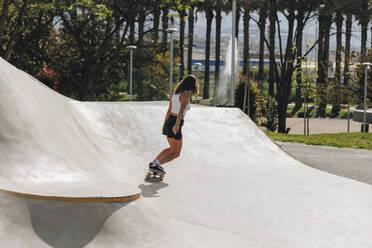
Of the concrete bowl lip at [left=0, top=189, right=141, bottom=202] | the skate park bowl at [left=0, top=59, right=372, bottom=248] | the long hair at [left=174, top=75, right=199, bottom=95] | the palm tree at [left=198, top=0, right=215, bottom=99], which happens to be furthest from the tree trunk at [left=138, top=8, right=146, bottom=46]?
the concrete bowl lip at [left=0, top=189, right=141, bottom=202]

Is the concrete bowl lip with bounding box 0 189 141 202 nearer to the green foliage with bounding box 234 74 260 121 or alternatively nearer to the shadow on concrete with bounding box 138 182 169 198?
the shadow on concrete with bounding box 138 182 169 198

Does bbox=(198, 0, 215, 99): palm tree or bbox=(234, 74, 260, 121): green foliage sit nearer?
bbox=(234, 74, 260, 121): green foliage

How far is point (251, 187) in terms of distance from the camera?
695 centimetres

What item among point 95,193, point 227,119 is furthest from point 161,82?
point 95,193

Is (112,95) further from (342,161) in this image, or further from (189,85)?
(189,85)

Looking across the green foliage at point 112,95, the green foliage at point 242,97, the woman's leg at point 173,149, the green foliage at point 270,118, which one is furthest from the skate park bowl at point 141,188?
the green foliage at point 112,95

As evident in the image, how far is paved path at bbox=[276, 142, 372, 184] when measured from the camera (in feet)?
32.6

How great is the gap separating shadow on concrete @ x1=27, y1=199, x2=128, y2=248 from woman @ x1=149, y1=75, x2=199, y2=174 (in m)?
2.61

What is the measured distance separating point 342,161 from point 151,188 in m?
7.06

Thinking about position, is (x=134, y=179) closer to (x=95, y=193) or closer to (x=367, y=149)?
(x=95, y=193)

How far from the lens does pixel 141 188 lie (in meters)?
6.55

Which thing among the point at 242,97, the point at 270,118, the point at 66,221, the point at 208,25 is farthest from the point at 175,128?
the point at 208,25

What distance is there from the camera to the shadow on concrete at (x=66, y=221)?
3.84m

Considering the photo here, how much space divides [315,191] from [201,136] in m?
3.10
